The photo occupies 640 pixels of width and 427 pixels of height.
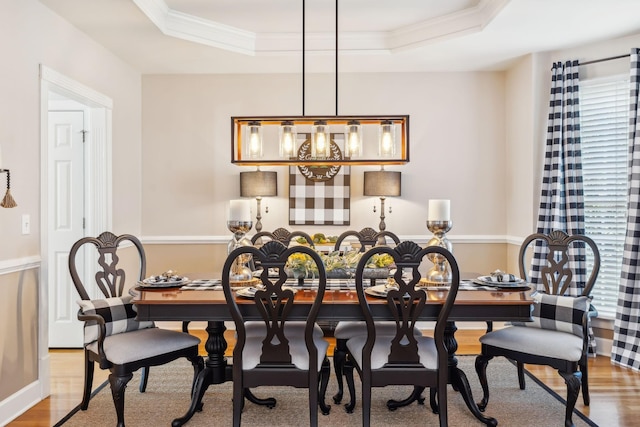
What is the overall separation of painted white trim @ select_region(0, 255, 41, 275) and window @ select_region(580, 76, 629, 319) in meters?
4.13

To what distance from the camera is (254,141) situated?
311 cm

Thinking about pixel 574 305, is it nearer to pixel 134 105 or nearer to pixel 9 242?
pixel 9 242

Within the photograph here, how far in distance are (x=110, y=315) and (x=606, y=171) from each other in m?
3.81

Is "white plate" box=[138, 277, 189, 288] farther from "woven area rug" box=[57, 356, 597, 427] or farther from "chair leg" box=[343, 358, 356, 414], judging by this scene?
"chair leg" box=[343, 358, 356, 414]

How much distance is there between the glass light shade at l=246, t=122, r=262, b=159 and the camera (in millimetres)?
3115

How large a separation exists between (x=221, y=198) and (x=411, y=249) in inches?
122

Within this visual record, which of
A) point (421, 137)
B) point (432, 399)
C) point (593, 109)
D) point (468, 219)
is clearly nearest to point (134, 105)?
point (421, 137)

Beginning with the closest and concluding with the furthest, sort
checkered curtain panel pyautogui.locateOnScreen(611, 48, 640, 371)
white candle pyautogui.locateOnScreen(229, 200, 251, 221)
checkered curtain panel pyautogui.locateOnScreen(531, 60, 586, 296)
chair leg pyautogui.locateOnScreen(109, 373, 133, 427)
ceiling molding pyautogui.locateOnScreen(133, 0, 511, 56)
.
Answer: chair leg pyautogui.locateOnScreen(109, 373, 133, 427)
white candle pyautogui.locateOnScreen(229, 200, 251, 221)
checkered curtain panel pyautogui.locateOnScreen(611, 48, 640, 371)
ceiling molding pyautogui.locateOnScreen(133, 0, 511, 56)
checkered curtain panel pyautogui.locateOnScreen(531, 60, 586, 296)

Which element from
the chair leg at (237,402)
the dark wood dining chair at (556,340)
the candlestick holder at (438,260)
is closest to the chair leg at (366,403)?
the chair leg at (237,402)

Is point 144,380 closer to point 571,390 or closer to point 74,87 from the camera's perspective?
point 74,87

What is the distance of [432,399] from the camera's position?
2.93m

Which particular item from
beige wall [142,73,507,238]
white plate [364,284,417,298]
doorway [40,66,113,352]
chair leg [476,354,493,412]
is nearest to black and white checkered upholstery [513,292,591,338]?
chair leg [476,354,493,412]

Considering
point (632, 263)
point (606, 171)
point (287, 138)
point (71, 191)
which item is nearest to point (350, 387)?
point (287, 138)

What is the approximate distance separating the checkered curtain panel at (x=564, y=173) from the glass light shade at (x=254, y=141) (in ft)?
8.39
